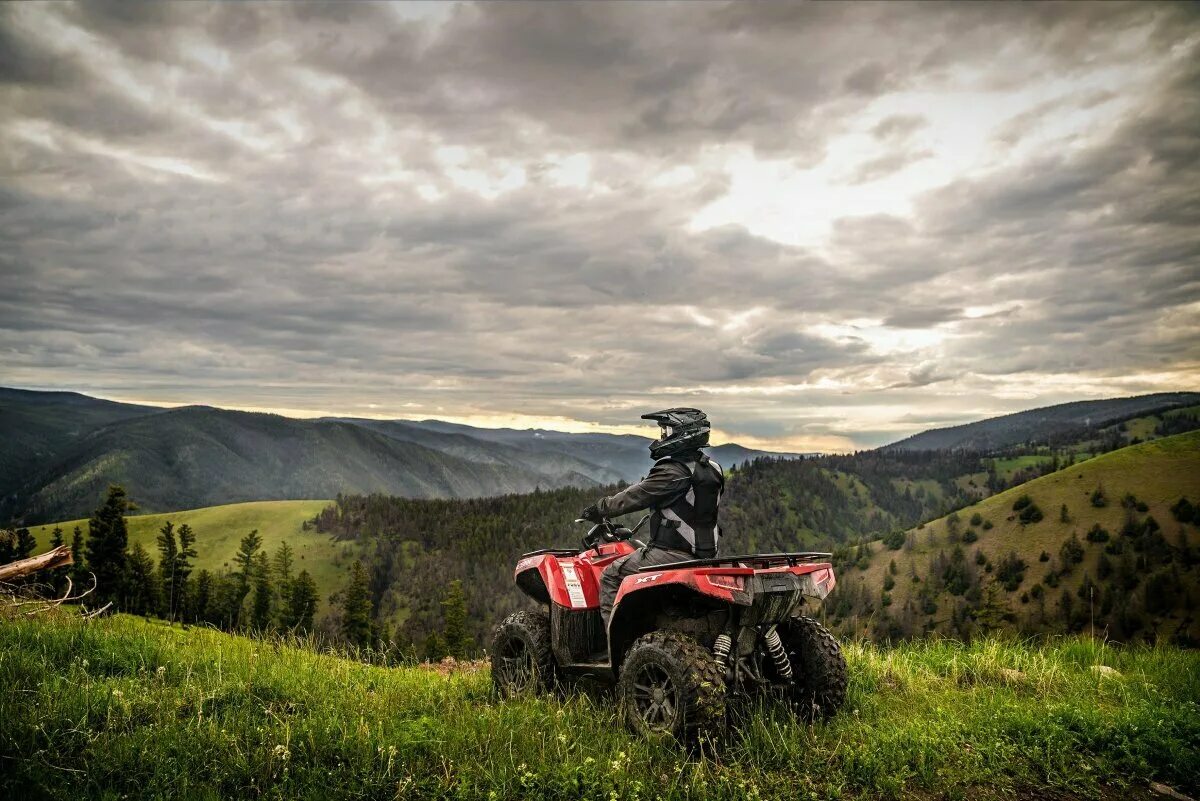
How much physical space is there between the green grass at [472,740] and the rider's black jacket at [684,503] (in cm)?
174

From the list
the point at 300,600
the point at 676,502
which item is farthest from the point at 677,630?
the point at 300,600

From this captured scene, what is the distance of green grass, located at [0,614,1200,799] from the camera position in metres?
5.05

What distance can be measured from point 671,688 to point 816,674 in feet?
6.51

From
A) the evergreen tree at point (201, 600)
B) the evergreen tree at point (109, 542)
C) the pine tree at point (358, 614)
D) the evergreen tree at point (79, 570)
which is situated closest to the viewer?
the evergreen tree at point (79, 570)

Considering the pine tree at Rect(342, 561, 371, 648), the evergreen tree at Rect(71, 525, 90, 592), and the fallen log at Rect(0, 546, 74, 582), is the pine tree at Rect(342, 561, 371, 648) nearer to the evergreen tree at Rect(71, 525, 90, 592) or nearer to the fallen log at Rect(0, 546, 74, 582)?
the evergreen tree at Rect(71, 525, 90, 592)

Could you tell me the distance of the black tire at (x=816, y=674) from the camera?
7188 mm

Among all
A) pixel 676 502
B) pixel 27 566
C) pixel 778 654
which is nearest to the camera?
pixel 778 654

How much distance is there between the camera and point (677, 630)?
21.9 feet

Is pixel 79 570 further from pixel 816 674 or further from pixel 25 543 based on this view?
pixel 816 674

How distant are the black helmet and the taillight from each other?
62.1 inches

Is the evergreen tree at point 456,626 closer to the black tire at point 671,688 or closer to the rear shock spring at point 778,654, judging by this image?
the rear shock spring at point 778,654

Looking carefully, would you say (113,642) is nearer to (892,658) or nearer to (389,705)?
(389,705)

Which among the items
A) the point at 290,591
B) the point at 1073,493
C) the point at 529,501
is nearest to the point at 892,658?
the point at 290,591

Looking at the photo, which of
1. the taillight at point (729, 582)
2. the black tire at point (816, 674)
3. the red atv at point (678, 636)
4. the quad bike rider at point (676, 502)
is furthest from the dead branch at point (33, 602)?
the black tire at point (816, 674)
